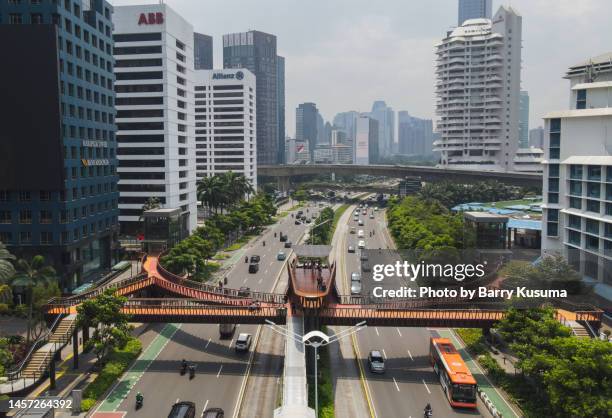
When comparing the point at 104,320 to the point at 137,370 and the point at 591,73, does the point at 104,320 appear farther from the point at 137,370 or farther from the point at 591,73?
the point at 591,73

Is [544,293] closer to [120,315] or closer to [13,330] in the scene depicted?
[120,315]

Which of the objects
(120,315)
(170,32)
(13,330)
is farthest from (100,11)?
(120,315)

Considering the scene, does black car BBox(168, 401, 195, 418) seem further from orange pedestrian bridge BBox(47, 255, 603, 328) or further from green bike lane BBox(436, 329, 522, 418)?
green bike lane BBox(436, 329, 522, 418)

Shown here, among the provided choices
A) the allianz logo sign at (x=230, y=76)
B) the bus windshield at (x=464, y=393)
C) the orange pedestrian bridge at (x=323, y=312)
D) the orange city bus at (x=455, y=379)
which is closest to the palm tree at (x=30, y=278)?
the orange pedestrian bridge at (x=323, y=312)

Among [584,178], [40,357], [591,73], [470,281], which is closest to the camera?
[40,357]

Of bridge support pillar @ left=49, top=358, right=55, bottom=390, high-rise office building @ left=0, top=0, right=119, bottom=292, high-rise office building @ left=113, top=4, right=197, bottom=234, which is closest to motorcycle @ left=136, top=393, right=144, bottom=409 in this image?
bridge support pillar @ left=49, top=358, right=55, bottom=390

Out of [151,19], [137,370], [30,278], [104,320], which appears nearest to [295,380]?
[137,370]

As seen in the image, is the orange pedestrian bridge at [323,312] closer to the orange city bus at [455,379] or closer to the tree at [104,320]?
the tree at [104,320]
